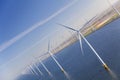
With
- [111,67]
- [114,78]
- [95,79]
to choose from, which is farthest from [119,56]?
[114,78]

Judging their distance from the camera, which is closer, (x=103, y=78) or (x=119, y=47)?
(x=103, y=78)

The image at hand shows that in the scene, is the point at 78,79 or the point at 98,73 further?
the point at 78,79

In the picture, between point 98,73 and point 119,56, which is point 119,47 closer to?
point 119,56

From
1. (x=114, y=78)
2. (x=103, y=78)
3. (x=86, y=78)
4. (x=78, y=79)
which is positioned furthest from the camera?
(x=78, y=79)

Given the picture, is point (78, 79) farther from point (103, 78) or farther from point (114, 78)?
point (114, 78)

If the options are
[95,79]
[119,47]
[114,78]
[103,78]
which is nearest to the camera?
[114,78]

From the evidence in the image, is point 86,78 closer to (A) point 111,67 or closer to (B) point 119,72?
(A) point 111,67

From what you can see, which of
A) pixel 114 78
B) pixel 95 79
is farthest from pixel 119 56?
pixel 114 78

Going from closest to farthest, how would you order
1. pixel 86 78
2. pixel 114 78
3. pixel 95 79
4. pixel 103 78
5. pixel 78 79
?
1. pixel 114 78
2. pixel 103 78
3. pixel 95 79
4. pixel 86 78
5. pixel 78 79

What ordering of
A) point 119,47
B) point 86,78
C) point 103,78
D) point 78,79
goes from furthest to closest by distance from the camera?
point 119,47 < point 78,79 < point 86,78 < point 103,78
